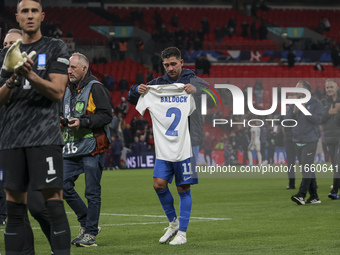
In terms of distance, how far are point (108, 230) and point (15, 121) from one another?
4.41 metres

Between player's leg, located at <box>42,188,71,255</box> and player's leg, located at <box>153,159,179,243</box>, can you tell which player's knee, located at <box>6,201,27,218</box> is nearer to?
player's leg, located at <box>42,188,71,255</box>

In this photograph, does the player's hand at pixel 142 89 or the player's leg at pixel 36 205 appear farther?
the player's hand at pixel 142 89

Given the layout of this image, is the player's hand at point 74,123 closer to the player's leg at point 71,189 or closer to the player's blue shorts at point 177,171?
the player's leg at point 71,189

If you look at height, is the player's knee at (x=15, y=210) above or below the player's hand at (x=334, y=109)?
below

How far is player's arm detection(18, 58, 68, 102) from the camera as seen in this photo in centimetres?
517

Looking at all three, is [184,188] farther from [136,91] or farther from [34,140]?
[34,140]

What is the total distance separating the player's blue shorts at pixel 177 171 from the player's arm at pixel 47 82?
9.95 feet

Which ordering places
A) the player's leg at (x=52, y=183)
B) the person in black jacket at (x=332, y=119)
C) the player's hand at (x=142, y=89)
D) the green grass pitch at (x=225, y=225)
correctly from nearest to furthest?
the player's leg at (x=52, y=183) → the green grass pitch at (x=225, y=225) → the player's hand at (x=142, y=89) → the person in black jacket at (x=332, y=119)

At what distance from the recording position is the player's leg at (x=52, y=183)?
544cm

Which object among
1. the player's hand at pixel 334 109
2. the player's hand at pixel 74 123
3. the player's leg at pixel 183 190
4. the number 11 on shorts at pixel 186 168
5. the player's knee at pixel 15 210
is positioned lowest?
the player's leg at pixel 183 190

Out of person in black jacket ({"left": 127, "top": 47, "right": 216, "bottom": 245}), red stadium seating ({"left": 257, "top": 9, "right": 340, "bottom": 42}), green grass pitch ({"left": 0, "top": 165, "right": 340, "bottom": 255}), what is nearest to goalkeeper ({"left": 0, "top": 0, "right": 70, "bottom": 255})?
green grass pitch ({"left": 0, "top": 165, "right": 340, "bottom": 255})

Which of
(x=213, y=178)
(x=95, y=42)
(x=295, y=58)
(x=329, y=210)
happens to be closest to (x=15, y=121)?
(x=329, y=210)

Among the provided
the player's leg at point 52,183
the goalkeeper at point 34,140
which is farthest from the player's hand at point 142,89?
the player's leg at point 52,183

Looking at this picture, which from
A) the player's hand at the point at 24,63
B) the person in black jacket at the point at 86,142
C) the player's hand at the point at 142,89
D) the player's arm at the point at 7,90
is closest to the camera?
the player's hand at the point at 24,63
